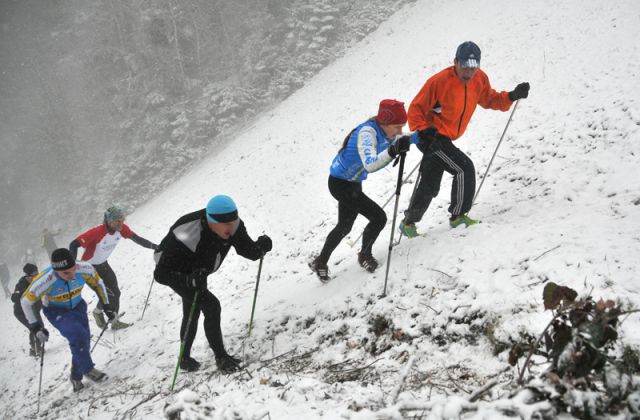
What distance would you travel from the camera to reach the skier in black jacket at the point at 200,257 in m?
4.02

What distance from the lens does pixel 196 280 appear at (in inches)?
159

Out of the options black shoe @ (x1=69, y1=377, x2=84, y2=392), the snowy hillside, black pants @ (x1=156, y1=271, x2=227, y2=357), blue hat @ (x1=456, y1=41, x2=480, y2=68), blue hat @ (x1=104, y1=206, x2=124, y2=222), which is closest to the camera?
the snowy hillside

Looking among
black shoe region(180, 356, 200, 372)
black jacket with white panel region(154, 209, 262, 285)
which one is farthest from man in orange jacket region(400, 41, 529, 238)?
black shoe region(180, 356, 200, 372)

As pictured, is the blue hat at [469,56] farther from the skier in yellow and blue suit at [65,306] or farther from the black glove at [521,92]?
the skier in yellow and blue suit at [65,306]

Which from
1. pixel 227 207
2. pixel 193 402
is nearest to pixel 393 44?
pixel 227 207

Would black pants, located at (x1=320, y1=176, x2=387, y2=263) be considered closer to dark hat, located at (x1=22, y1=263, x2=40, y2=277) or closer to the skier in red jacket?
the skier in red jacket

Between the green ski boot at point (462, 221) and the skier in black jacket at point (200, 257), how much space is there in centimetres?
306

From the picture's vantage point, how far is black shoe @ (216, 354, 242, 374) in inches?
168

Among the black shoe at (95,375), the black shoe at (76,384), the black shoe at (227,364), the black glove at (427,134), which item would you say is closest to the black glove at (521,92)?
the black glove at (427,134)

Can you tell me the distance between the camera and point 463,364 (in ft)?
10.0

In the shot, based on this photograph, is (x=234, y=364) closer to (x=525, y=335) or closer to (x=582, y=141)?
(x=525, y=335)

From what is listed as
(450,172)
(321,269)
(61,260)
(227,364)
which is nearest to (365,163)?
(450,172)

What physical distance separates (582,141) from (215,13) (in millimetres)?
38218

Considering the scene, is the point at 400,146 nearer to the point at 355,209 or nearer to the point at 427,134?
the point at 427,134
